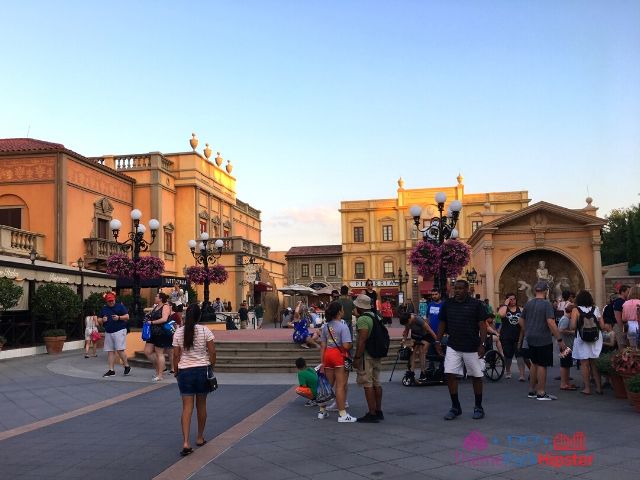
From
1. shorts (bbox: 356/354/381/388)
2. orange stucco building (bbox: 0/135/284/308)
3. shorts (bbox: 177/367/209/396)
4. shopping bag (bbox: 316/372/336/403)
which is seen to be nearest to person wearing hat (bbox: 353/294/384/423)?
shorts (bbox: 356/354/381/388)

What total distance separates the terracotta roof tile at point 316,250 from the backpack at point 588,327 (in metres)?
55.0

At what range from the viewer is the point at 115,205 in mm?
34156

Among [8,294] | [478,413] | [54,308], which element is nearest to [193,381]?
[478,413]

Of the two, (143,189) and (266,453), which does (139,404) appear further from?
(143,189)

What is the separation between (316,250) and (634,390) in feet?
195

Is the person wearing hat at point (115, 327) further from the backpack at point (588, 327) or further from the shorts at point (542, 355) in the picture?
the backpack at point (588, 327)

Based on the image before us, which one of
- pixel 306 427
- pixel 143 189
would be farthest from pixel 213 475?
pixel 143 189

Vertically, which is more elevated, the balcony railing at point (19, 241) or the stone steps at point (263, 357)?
the balcony railing at point (19, 241)

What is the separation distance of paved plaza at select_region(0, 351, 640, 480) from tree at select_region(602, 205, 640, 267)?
44.4 metres

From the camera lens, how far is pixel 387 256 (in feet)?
204

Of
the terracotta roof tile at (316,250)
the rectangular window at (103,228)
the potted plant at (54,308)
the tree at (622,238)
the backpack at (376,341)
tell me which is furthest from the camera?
the terracotta roof tile at (316,250)

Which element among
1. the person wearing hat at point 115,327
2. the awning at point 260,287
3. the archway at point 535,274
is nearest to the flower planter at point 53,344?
the person wearing hat at point 115,327

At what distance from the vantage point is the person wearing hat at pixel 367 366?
7875mm

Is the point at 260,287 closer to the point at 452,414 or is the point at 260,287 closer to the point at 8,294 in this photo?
the point at 8,294
